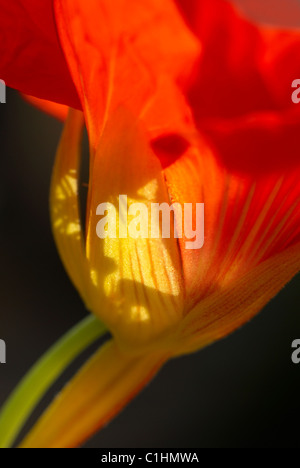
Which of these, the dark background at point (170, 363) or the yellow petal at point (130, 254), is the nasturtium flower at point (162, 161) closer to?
the yellow petal at point (130, 254)

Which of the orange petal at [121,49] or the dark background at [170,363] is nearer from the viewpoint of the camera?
the orange petal at [121,49]

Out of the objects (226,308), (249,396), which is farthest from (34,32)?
(249,396)

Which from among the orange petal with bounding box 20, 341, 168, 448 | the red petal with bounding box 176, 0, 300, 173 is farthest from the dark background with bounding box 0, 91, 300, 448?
the red petal with bounding box 176, 0, 300, 173

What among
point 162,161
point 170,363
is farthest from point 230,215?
point 170,363

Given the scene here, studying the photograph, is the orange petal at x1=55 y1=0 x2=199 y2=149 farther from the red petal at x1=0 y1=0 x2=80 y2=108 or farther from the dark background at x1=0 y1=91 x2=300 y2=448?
the dark background at x1=0 y1=91 x2=300 y2=448

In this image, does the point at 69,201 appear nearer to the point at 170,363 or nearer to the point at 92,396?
the point at 92,396

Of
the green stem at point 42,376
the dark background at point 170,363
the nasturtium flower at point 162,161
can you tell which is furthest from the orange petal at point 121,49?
the dark background at point 170,363
